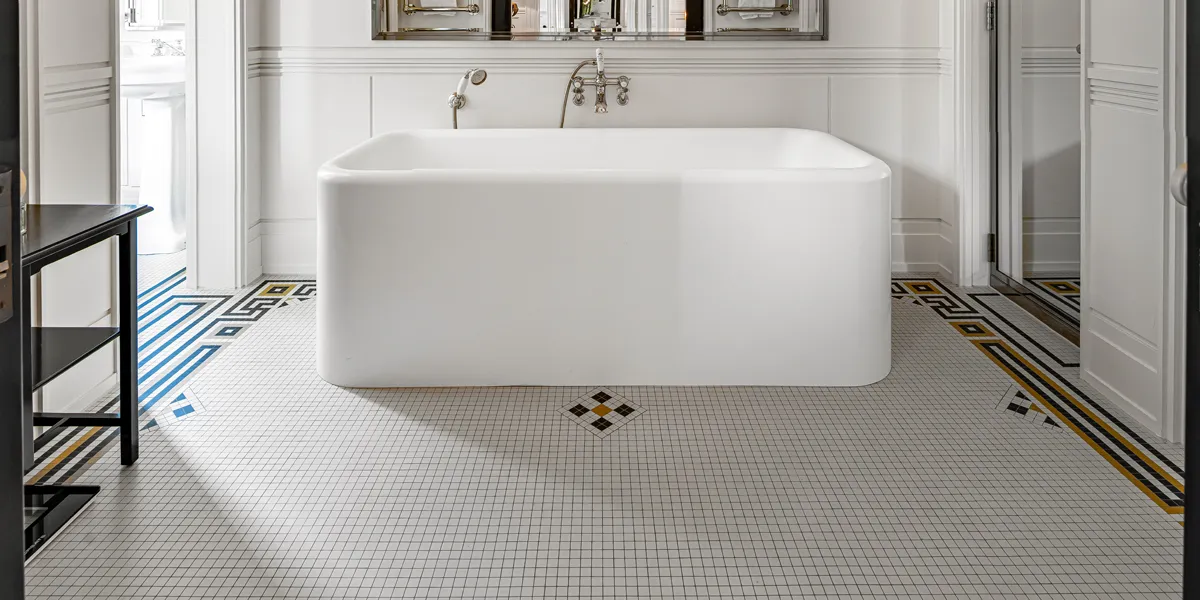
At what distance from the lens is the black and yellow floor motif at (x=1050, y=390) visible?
1950 millimetres

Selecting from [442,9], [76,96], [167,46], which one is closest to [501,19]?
[442,9]

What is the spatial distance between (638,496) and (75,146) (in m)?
1.57

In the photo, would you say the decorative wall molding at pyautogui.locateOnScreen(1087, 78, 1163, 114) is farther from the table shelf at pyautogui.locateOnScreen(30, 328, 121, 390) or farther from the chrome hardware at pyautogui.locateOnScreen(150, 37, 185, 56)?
the chrome hardware at pyautogui.locateOnScreen(150, 37, 185, 56)

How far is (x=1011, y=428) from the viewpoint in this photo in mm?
2207

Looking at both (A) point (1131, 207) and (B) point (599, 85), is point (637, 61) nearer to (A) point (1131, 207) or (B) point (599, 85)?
(B) point (599, 85)

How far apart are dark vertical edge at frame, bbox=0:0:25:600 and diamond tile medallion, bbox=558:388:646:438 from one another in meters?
1.60

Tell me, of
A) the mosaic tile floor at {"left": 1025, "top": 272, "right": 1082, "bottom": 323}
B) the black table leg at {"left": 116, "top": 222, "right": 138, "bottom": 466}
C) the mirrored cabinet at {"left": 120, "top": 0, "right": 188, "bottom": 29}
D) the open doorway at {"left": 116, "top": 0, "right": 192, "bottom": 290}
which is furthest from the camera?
the mirrored cabinet at {"left": 120, "top": 0, "right": 188, "bottom": 29}

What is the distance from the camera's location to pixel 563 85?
12.6 ft

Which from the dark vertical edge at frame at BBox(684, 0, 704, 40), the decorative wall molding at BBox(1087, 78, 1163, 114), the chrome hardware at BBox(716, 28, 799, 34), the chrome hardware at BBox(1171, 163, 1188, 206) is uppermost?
the dark vertical edge at frame at BBox(684, 0, 704, 40)

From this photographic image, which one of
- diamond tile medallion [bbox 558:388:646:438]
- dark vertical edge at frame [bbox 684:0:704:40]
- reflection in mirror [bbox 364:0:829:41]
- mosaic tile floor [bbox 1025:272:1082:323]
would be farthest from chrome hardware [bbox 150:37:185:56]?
mosaic tile floor [bbox 1025:272:1082:323]

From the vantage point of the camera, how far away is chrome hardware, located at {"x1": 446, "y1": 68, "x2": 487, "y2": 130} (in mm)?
3630

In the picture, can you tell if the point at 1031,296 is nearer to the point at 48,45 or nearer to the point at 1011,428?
the point at 1011,428

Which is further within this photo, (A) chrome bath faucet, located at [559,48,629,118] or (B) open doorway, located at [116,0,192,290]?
(B) open doorway, located at [116,0,192,290]

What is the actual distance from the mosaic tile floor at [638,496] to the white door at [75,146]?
0.28m
